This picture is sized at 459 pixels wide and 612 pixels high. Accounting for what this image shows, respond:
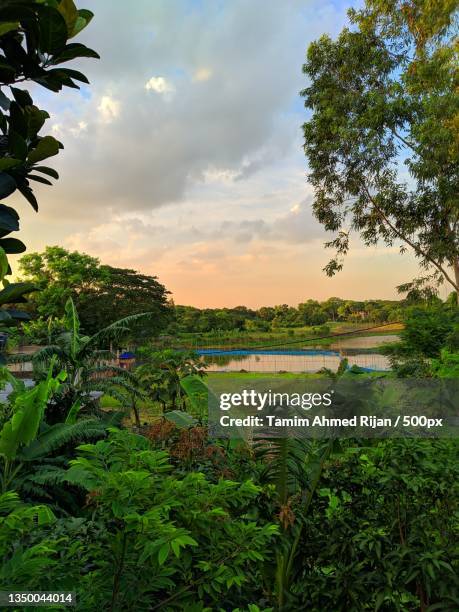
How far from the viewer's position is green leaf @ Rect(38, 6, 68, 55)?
125 centimetres

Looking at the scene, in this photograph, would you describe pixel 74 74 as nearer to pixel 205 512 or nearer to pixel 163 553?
pixel 163 553

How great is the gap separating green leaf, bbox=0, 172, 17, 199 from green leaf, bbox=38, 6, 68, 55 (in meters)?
0.39

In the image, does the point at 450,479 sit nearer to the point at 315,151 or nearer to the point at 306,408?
the point at 306,408

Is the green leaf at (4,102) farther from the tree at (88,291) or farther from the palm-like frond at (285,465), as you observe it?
the tree at (88,291)

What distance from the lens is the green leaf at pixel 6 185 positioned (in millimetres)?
1229

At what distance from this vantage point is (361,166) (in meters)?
18.0

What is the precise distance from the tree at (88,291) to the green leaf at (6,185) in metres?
33.5

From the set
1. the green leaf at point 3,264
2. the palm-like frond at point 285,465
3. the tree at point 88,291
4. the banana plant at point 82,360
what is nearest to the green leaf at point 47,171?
the green leaf at point 3,264

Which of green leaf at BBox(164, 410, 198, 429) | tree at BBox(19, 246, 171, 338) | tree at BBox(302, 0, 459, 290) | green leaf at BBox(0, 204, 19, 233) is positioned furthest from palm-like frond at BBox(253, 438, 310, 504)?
tree at BBox(19, 246, 171, 338)

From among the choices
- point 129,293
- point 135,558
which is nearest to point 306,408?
point 135,558

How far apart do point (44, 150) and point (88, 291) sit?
126 ft

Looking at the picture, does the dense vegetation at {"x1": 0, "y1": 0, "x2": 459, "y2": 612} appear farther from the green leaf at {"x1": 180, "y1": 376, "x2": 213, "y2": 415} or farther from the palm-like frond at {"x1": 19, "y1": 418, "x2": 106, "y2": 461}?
the palm-like frond at {"x1": 19, "y1": 418, "x2": 106, "y2": 461}

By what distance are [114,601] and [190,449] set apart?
1.02 meters

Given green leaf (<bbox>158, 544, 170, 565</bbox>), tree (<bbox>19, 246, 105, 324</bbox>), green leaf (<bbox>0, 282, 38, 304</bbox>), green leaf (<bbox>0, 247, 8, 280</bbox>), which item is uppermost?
tree (<bbox>19, 246, 105, 324</bbox>)
